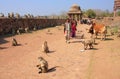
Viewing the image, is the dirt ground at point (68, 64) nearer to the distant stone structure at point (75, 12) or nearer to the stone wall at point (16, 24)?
the stone wall at point (16, 24)

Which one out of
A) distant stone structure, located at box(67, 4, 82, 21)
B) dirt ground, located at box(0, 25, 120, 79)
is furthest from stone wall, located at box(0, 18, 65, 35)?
distant stone structure, located at box(67, 4, 82, 21)

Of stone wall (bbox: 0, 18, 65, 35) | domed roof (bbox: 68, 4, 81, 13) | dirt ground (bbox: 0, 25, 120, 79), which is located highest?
domed roof (bbox: 68, 4, 81, 13)

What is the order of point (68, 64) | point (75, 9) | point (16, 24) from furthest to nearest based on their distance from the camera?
point (75, 9), point (16, 24), point (68, 64)

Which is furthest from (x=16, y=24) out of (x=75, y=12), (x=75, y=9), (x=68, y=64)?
(x=75, y=9)

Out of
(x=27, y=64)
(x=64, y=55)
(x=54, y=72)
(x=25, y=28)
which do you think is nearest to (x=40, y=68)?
(x=54, y=72)

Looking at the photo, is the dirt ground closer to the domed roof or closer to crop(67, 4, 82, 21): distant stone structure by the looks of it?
crop(67, 4, 82, 21): distant stone structure

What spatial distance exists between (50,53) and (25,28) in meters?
16.0

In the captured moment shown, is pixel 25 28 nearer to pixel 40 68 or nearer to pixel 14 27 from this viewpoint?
pixel 14 27

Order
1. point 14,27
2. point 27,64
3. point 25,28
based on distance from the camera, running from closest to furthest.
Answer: point 27,64 → point 14,27 → point 25,28

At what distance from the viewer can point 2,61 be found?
12.0m

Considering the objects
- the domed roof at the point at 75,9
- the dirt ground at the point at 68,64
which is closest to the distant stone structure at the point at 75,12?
the domed roof at the point at 75,9

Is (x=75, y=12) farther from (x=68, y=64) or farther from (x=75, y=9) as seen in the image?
(x=68, y=64)

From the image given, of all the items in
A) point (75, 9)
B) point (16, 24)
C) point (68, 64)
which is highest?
point (75, 9)

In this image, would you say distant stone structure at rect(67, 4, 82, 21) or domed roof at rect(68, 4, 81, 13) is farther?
domed roof at rect(68, 4, 81, 13)
